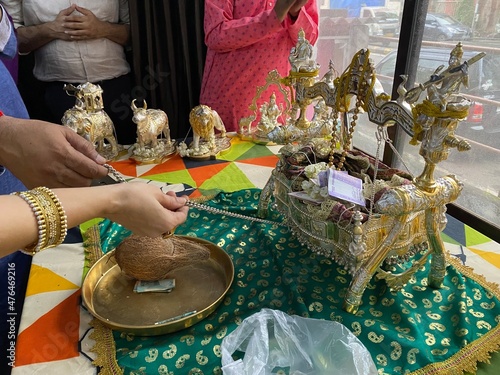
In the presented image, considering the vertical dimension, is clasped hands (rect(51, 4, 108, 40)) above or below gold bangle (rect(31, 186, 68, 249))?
above

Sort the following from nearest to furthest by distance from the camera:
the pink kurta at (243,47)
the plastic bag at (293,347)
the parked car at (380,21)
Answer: the plastic bag at (293,347) < the pink kurta at (243,47) < the parked car at (380,21)

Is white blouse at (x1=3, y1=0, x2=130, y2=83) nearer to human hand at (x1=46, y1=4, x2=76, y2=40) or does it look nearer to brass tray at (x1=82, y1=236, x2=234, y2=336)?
human hand at (x1=46, y1=4, x2=76, y2=40)

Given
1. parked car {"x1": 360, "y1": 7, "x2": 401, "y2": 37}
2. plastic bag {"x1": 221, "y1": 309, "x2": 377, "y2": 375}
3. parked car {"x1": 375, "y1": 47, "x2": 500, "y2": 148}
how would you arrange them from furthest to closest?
1. parked car {"x1": 360, "y1": 7, "x2": 401, "y2": 37}
2. parked car {"x1": 375, "y1": 47, "x2": 500, "y2": 148}
3. plastic bag {"x1": 221, "y1": 309, "x2": 377, "y2": 375}

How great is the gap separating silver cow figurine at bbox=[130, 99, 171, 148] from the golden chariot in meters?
0.72

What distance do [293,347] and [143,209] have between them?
37 centimetres

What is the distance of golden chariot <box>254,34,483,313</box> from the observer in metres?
0.68

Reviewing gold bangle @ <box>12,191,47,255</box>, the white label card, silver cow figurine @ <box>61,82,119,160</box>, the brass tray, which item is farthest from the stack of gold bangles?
silver cow figurine @ <box>61,82,119,160</box>

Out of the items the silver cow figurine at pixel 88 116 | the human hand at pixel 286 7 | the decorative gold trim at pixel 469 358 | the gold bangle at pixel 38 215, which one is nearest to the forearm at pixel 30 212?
the gold bangle at pixel 38 215

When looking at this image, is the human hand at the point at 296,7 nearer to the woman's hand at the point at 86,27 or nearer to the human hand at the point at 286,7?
the human hand at the point at 286,7

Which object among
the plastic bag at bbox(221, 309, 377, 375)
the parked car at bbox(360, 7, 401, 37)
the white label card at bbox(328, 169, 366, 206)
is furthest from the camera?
the parked car at bbox(360, 7, 401, 37)

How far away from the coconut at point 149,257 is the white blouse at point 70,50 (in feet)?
4.30

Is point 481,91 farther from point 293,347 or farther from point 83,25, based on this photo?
point 83,25

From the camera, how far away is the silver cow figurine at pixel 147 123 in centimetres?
149

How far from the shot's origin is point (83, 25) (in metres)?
1.69
